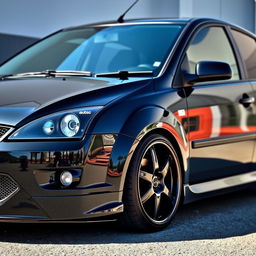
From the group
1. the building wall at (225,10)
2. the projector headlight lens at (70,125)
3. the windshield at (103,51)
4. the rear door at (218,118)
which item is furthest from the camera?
the building wall at (225,10)

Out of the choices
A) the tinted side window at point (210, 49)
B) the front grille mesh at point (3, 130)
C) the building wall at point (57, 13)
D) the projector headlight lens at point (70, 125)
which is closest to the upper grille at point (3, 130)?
the front grille mesh at point (3, 130)

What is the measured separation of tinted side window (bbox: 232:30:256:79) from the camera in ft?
19.1

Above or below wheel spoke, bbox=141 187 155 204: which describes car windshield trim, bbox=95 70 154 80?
above

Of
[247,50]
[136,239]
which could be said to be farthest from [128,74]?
[247,50]

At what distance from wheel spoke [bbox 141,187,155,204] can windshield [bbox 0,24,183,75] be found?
877mm

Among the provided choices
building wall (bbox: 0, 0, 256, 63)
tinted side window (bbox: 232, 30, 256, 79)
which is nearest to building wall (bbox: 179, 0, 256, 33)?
building wall (bbox: 0, 0, 256, 63)

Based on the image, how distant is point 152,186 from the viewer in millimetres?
4379

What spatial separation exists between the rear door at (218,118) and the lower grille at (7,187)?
4.58ft

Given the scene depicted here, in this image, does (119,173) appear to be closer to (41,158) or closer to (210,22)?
(41,158)

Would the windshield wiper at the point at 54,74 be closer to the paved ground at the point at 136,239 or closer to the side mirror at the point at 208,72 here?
the side mirror at the point at 208,72

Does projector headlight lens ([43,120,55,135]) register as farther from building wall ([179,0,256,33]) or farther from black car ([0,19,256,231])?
building wall ([179,0,256,33])

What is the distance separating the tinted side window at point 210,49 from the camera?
5111 mm

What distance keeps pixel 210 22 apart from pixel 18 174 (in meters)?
2.38

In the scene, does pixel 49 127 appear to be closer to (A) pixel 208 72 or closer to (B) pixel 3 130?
(B) pixel 3 130
